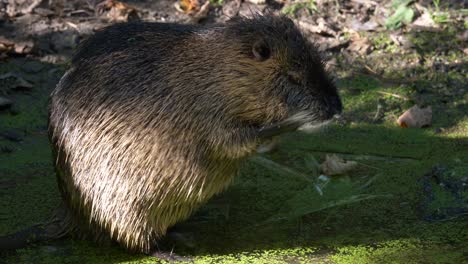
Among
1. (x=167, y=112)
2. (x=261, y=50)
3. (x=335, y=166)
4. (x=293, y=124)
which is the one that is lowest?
(x=335, y=166)

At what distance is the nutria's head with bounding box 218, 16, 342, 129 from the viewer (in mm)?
3605

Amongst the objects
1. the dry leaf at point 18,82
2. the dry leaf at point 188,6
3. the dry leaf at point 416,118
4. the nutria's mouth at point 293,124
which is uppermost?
the dry leaf at point 188,6

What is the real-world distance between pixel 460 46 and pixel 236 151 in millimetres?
2491

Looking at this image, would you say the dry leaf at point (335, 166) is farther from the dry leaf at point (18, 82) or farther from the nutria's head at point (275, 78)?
the dry leaf at point (18, 82)

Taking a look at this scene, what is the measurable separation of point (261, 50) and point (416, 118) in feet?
4.96

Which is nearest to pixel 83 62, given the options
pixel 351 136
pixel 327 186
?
pixel 327 186

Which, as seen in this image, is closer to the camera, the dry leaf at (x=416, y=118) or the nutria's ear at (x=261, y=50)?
the nutria's ear at (x=261, y=50)

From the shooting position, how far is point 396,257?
354 centimetres

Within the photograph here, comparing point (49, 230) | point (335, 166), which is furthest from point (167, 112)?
point (335, 166)

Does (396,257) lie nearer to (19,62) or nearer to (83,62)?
(83,62)

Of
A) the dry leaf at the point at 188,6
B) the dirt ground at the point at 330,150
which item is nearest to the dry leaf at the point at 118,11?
the dirt ground at the point at 330,150

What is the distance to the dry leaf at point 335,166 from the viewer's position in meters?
4.33

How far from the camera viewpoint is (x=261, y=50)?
3.62m

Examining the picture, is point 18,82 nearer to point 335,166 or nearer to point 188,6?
point 188,6
